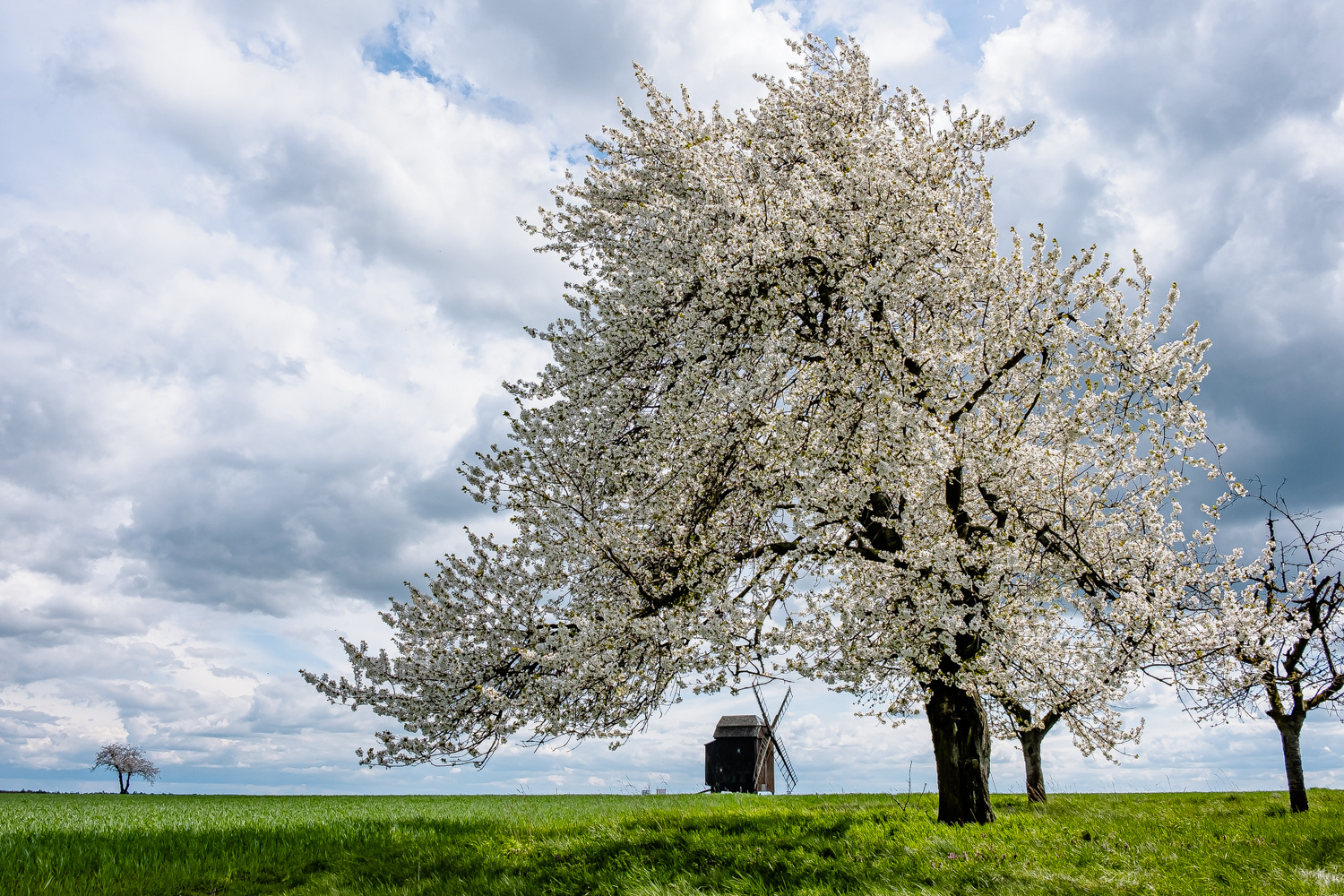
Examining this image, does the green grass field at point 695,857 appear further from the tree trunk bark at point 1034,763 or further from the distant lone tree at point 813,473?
the tree trunk bark at point 1034,763

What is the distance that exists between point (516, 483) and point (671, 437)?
2744 mm

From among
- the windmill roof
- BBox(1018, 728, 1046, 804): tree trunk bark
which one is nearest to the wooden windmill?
the windmill roof

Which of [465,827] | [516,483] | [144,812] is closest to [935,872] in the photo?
[516,483]

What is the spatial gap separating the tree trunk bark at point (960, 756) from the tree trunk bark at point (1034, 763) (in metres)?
11.5

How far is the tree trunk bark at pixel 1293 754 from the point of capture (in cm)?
1784

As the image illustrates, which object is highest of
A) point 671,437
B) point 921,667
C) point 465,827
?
point 671,437

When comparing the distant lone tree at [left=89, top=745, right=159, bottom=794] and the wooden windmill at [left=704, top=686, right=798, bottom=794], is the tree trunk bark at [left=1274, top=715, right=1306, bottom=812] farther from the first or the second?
the distant lone tree at [left=89, top=745, right=159, bottom=794]

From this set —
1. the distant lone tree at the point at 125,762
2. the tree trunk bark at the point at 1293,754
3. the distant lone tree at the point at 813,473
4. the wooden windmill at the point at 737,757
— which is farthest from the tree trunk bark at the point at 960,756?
the distant lone tree at the point at 125,762

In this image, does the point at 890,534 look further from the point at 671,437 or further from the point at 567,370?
the point at 567,370

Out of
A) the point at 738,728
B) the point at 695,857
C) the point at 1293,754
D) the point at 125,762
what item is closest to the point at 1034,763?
the point at 1293,754

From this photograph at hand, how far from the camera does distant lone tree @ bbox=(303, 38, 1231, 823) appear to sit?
36.5 ft

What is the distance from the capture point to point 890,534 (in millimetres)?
13391

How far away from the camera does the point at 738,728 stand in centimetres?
4831

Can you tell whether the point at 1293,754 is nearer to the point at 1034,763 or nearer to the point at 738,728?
the point at 1034,763
